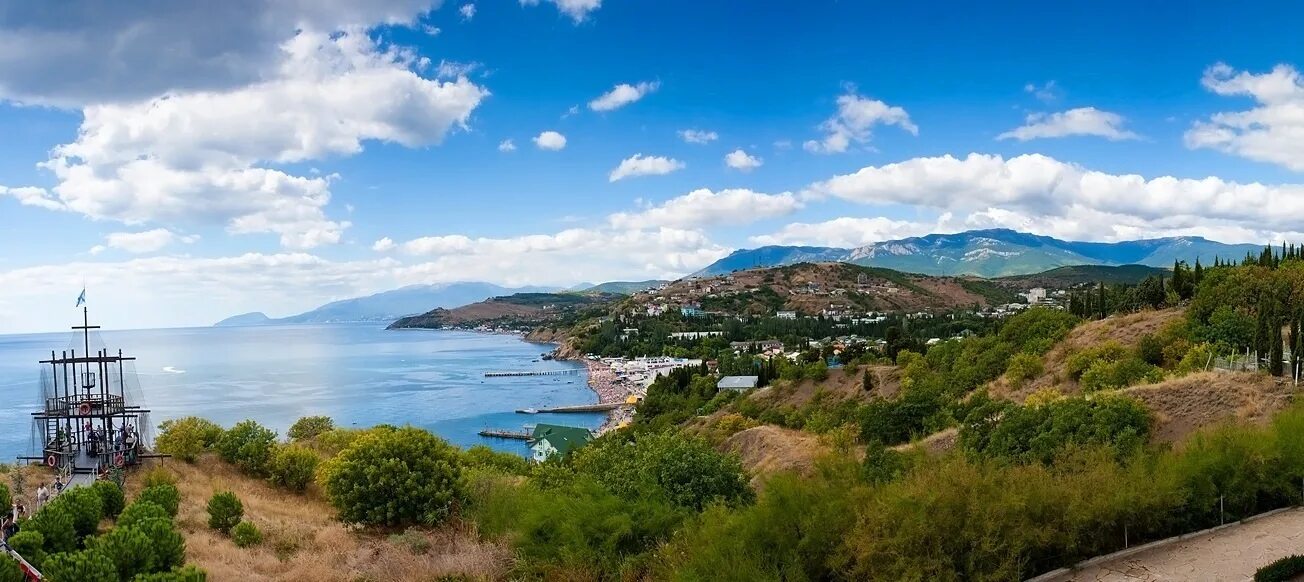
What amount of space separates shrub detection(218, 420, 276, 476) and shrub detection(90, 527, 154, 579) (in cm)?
1648

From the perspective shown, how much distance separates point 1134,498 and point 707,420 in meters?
40.4

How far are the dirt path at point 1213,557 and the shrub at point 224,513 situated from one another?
18266mm

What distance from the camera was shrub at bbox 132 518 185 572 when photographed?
12234mm

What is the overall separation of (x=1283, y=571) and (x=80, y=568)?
1548 centimetres

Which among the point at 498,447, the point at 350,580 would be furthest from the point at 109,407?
the point at 498,447

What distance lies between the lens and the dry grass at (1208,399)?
2048 centimetres

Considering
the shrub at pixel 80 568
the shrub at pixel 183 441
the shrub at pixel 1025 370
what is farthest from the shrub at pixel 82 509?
the shrub at pixel 1025 370

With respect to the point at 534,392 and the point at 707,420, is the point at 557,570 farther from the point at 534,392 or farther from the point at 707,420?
the point at 534,392

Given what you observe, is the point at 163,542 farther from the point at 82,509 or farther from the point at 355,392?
the point at 355,392

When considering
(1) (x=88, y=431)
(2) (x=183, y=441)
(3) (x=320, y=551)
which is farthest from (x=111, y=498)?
(2) (x=183, y=441)

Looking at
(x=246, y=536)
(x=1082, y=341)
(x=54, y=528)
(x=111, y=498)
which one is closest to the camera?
(x=54, y=528)

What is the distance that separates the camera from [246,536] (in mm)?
17328

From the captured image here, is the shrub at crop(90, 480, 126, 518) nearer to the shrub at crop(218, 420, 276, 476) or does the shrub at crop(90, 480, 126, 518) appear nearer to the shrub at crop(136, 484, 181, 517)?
the shrub at crop(136, 484, 181, 517)

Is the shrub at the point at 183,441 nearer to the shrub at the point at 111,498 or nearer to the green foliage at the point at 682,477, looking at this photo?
the shrub at the point at 111,498
